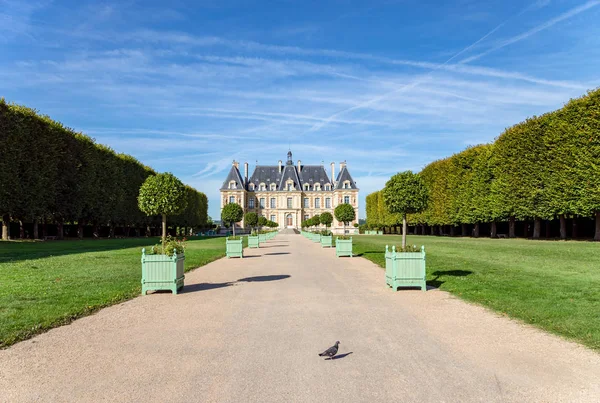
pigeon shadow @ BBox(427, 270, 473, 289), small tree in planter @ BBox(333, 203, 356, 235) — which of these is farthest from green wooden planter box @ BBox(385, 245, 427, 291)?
small tree in planter @ BBox(333, 203, 356, 235)

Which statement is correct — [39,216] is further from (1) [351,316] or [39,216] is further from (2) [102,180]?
(1) [351,316]

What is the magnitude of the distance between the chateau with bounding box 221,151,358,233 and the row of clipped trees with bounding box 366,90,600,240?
205 feet

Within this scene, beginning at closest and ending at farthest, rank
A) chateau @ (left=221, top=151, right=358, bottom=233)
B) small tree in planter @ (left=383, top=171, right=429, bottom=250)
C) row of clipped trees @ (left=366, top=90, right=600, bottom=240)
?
1. small tree in planter @ (left=383, top=171, right=429, bottom=250)
2. row of clipped trees @ (left=366, top=90, right=600, bottom=240)
3. chateau @ (left=221, top=151, right=358, bottom=233)

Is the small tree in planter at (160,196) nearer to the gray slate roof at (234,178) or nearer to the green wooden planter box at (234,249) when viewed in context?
the green wooden planter box at (234,249)

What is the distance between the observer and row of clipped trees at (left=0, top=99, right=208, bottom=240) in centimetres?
3022

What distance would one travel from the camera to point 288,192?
373ft

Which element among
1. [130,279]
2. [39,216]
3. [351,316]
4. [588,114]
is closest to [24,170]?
[39,216]

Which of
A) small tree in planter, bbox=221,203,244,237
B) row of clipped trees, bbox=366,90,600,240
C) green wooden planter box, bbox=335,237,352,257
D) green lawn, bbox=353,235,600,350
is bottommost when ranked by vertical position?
green lawn, bbox=353,235,600,350

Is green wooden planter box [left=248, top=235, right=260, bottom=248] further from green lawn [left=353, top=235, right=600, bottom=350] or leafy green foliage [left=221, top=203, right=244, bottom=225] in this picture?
green lawn [left=353, top=235, right=600, bottom=350]

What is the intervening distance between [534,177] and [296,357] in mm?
33737

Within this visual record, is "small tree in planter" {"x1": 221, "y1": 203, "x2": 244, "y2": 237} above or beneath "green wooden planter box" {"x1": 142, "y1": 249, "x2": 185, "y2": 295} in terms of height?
above

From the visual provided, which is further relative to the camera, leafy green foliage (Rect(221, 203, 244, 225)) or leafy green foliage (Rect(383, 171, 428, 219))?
leafy green foliage (Rect(221, 203, 244, 225))

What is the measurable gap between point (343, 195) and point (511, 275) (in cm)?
9764

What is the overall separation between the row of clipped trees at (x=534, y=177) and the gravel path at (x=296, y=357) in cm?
1466
